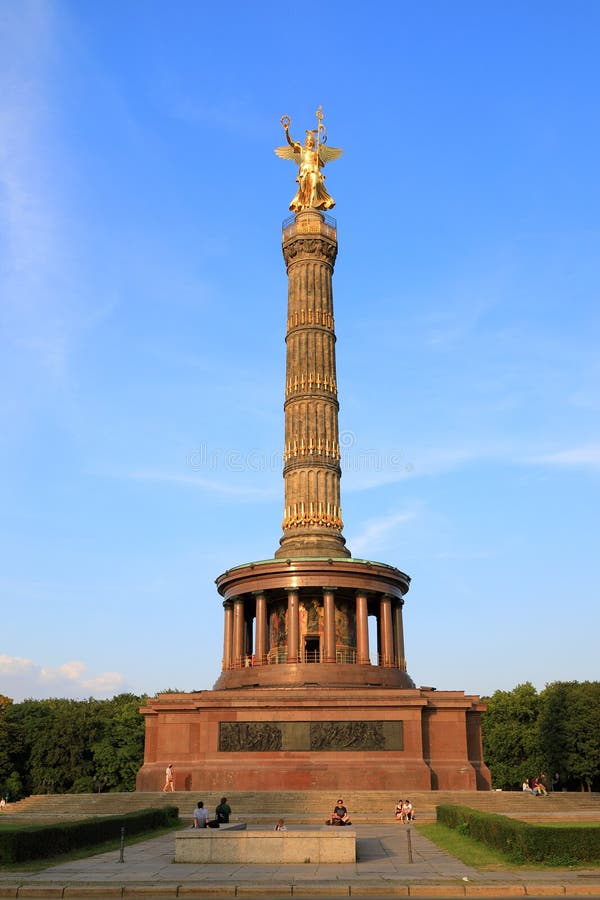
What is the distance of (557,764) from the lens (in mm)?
50562

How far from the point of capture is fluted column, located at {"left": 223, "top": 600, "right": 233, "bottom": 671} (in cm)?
3731

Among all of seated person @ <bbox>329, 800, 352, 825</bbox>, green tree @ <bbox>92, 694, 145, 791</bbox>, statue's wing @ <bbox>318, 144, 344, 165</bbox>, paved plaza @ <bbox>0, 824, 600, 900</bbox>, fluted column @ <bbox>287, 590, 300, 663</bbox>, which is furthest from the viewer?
green tree @ <bbox>92, 694, 145, 791</bbox>

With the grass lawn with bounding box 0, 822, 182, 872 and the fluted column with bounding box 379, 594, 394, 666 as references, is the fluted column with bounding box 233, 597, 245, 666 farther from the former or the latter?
the grass lawn with bounding box 0, 822, 182, 872

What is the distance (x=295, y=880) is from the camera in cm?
1337

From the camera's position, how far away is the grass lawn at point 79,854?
15.4 metres

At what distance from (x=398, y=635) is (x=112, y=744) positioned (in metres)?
27.6

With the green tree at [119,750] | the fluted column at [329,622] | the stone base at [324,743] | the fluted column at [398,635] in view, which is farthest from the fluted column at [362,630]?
the green tree at [119,750]

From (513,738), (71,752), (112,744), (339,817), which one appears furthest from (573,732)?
(339,817)

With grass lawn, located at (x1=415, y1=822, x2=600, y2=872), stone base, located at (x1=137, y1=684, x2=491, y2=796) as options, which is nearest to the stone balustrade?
grass lawn, located at (x1=415, y1=822, x2=600, y2=872)

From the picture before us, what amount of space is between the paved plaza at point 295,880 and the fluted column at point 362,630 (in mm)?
18306

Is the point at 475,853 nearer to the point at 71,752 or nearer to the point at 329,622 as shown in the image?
the point at 329,622

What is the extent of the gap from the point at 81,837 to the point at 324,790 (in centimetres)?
1183

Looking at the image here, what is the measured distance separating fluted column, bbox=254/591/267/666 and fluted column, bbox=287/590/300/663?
1178 millimetres

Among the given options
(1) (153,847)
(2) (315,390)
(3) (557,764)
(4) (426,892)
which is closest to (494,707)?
(3) (557,764)
